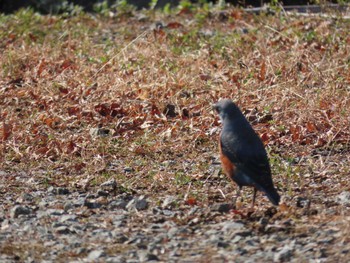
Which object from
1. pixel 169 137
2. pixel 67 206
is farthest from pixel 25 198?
pixel 169 137

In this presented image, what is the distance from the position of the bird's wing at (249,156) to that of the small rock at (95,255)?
3.90ft

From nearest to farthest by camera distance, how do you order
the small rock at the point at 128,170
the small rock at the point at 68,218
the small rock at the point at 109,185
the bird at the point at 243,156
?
the bird at the point at 243,156 < the small rock at the point at 68,218 < the small rock at the point at 109,185 < the small rock at the point at 128,170

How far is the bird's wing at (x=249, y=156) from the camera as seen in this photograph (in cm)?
649

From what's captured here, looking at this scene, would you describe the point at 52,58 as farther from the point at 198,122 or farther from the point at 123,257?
the point at 123,257

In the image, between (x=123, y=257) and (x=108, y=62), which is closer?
(x=123, y=257)

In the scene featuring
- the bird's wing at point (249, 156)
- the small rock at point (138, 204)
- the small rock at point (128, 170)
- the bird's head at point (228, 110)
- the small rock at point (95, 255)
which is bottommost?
the small rock at point (128, 170)

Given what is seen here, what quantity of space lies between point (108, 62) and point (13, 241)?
4400 mm

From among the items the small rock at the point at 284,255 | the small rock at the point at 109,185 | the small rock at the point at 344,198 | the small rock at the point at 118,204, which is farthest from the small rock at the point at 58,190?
the small rock at the point at 284,255

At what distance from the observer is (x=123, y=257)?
5875mm

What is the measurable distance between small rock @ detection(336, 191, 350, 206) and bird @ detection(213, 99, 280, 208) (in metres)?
0.53

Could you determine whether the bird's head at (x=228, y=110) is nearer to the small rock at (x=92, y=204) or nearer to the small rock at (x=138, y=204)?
the small rock at (x=138, y=204)

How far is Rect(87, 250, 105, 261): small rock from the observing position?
5855mm

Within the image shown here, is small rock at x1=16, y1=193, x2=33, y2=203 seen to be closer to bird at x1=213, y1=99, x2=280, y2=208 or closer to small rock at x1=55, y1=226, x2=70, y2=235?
small rock at x1=55, y1=226, x2=70, y2=235

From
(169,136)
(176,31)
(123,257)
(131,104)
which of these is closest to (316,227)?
→ (123,257)
